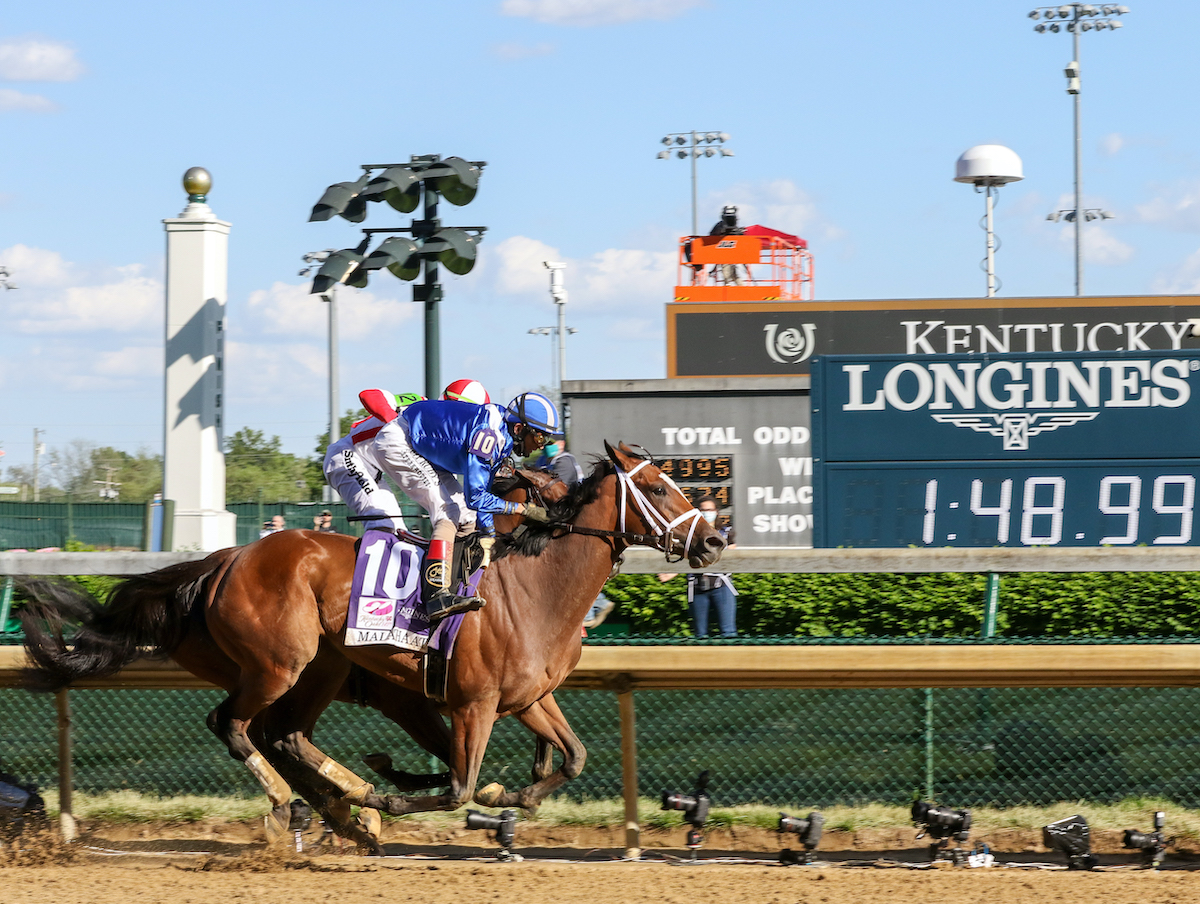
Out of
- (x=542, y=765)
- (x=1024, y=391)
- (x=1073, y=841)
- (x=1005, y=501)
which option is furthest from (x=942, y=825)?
(x=1024, y=391)

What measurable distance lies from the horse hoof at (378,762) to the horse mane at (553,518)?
95 cm

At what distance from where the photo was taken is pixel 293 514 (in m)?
21.9

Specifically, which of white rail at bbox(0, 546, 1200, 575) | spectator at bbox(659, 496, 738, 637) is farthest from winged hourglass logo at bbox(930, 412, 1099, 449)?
spectator at bbox(659, 496, 738, 637)

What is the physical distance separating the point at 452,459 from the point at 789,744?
183 centimetres

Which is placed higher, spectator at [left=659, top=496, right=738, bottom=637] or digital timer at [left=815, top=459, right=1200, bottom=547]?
digital timer at [left=815, top=459, right=1200, bottom=547]

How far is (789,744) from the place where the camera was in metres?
5.82

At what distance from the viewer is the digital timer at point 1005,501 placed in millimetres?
10070

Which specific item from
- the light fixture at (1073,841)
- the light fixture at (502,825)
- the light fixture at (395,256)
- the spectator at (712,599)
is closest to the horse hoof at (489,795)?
the light fixture at (502,825)

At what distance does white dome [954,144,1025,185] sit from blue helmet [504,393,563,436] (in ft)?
45.4

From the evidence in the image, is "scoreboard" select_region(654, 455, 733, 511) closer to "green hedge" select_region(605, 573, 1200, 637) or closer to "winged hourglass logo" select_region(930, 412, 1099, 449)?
"winged hourglass logo" select_region(930, 412, 1099, 449)

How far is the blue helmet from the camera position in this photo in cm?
568

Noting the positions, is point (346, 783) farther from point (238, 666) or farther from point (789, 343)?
point (789, 343)

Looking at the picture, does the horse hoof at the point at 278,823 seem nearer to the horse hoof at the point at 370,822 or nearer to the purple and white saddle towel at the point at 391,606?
the horse hoof at the point at 370,822

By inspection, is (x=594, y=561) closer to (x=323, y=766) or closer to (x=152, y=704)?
(x=323, y=766)
